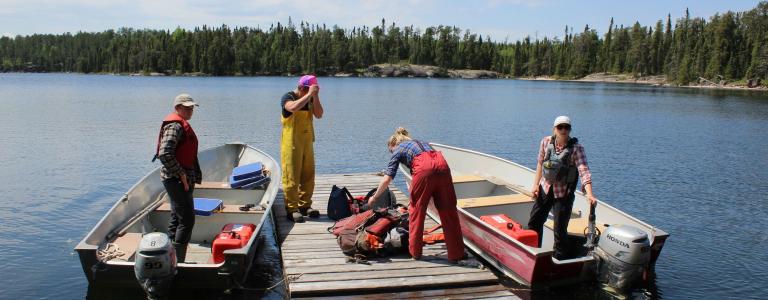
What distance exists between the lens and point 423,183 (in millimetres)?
6305

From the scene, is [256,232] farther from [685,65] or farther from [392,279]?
[685,65]

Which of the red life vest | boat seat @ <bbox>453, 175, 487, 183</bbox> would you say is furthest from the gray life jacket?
the red life vest

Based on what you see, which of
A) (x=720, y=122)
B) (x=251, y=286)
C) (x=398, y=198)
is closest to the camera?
(x=251, y=286)

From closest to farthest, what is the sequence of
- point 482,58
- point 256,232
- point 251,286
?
point 256,232
point 251,286
point 482,58

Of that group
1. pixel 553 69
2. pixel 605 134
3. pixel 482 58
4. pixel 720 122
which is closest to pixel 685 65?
pixel 553 69

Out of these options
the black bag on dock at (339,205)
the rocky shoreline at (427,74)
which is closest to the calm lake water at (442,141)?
the black bag on dock at (339,205)

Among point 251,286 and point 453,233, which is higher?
point 453,233

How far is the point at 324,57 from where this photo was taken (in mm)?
138500

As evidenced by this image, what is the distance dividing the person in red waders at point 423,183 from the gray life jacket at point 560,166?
111 cm

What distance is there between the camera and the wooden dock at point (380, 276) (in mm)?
6250

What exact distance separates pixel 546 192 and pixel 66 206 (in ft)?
32.3

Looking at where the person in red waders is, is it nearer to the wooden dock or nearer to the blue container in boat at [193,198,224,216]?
the wooden dock

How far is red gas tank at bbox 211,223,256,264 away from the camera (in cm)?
654

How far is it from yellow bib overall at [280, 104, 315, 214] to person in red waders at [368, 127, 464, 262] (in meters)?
1.72
